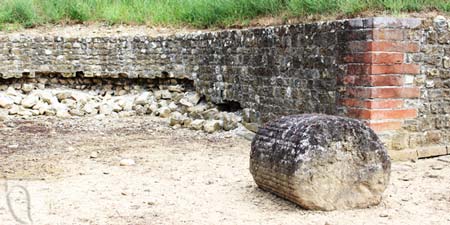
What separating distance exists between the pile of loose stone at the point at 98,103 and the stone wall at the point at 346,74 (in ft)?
1.64

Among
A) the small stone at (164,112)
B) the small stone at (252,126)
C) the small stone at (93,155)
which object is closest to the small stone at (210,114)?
the small stone at (252,126)

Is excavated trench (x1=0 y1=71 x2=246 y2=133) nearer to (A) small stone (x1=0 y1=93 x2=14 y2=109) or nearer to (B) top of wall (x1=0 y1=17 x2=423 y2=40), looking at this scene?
(A) small stone (x1=0 y1=93 x2=14 y2=109)

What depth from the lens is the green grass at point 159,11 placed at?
7.88 metres

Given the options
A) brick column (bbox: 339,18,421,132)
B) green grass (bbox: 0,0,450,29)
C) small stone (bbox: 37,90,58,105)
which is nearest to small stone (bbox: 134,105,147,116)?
small stone (bbox: 37,90,58,105)

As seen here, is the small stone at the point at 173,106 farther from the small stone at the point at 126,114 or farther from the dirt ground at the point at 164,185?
the dirt ground at the point at 164,185

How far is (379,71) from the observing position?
5.84m

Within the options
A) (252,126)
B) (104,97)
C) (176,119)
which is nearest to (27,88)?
(104,97)

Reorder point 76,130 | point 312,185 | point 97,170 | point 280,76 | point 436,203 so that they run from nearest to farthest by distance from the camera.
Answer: point 312,185
point 436,203
point 97,170
point 280,76
point 76,130

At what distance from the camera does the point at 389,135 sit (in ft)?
19.6

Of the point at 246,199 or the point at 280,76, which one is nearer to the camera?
the point at 246,199

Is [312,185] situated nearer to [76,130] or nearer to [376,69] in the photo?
[376,69]

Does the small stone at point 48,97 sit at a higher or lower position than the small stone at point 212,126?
higher

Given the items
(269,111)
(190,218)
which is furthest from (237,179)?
(269,111)

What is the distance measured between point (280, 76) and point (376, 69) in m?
1.78
